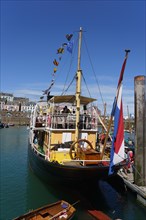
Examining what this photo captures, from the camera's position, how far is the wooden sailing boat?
463 inches

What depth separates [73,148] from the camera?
1448cm

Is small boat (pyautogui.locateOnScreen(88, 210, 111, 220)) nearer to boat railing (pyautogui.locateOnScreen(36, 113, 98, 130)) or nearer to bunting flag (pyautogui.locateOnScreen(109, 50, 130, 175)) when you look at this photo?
bunting flag (pyautogui.locateOnScreen(109, 50, 130, 175))

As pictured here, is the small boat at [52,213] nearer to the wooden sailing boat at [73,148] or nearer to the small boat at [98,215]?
the small boat at [98,215]

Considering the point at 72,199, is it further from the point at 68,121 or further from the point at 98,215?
the point at 68,121

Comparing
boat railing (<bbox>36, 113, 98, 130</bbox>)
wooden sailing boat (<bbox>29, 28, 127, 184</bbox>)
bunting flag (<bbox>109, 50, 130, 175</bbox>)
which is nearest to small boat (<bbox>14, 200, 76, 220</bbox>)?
wooden sailing boat (<bbox>29, 28, 127, 184</bbox>)

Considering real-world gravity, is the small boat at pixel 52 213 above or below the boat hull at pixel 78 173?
below

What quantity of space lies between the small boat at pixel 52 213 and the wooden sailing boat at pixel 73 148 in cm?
165

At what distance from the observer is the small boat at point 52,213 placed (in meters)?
9.80

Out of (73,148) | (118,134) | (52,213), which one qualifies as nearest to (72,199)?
(52,213)

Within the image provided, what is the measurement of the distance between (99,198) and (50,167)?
12.2ft

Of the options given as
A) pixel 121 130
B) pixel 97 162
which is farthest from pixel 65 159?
pixel 121 130

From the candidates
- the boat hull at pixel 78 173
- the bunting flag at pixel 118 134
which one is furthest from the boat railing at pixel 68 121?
the bunting flag at pixel 118 134

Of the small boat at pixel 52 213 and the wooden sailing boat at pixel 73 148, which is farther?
the wooden sailing boat at pixel 73 148

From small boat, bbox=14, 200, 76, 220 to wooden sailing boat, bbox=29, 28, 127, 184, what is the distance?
1650mm
